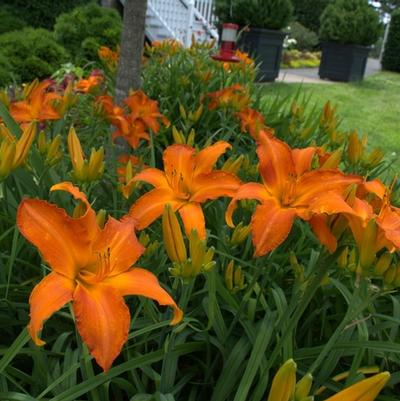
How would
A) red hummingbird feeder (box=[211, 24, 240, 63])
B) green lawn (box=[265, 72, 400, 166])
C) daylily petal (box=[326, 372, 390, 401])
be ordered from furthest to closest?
green lawn (box=[265, 72, 400, 166]), red hummingbird feeder (box=[211, 24, 240, 63]), daylily petal (box=[326, 372, 390, 401])

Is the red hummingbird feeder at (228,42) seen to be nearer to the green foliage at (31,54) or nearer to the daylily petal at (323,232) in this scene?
the daylily petal at (323,232)

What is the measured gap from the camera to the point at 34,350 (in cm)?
94

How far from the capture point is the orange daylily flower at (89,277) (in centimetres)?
68

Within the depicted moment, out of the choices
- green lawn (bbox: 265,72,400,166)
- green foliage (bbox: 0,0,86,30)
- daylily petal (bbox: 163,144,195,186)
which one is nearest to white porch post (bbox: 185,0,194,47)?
green lawn (bbox: 265,72,400,166)

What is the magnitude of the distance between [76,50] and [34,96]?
16.8ft

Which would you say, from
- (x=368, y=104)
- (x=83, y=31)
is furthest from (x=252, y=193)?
(x=368, y=104)

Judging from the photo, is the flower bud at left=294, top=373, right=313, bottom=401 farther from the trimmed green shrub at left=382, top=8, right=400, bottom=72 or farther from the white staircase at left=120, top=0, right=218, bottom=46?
the trimmed green shrub at left=382, top=8, right=400, bottom=72

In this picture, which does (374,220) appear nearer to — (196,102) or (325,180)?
(325,180)

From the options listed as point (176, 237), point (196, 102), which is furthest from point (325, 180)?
point (196, 102)

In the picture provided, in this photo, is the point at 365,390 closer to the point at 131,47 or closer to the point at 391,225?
the point at 391,225

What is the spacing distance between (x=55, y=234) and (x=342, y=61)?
34.4ft

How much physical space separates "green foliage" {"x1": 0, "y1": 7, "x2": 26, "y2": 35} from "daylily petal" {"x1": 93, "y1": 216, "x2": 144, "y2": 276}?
8049 mm

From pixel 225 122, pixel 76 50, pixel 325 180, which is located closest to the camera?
pixel 325 180

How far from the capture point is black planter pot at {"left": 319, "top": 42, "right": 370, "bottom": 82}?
1038 centimetres
